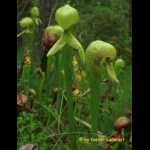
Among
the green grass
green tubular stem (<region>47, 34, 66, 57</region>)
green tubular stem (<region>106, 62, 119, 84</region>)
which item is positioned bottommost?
the green grass

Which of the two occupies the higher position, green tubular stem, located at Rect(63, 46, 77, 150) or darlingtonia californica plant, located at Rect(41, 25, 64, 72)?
darlingtonia californica plant, located at Rect(41, 25, 64, 72)

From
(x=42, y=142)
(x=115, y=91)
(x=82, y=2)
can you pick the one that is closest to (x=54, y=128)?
(x=42, y=142)

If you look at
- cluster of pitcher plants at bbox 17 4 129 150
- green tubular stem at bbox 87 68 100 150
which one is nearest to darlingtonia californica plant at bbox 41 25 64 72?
cluster of pitcher plants at bbox 17 4 129 150

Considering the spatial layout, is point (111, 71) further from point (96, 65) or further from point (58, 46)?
point (58, 46)

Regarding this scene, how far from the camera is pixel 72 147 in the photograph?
2.25 meters

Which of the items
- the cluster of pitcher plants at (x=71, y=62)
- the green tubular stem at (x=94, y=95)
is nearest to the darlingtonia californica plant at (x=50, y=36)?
the cluster of pitcher plants at (x=71, y=62)

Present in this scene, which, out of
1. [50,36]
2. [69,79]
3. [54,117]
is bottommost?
[54,117]

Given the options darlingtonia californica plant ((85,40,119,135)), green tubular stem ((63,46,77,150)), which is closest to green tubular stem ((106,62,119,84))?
darlingtonia californica plant ((85,40,119,135))

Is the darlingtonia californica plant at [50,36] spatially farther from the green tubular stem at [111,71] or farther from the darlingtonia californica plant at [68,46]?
the green tubular stem at [111,71]

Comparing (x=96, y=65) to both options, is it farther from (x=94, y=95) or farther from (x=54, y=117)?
(x=54, y=117)

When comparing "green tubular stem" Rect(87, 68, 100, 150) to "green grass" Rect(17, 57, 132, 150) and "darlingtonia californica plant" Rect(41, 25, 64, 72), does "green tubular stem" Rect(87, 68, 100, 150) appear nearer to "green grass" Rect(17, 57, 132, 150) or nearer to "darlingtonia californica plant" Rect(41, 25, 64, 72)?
"green grass" Rect(17, 57, 132, 150)

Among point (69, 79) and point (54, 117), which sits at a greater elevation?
point (69, 79)

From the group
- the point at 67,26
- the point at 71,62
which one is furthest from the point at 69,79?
the point at 67,26
